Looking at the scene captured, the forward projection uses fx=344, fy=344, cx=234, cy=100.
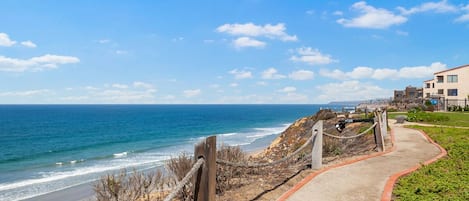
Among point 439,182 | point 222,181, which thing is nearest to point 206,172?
point 222,181

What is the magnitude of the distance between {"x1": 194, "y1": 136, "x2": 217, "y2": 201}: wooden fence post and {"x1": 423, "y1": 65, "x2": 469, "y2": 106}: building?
179 ft

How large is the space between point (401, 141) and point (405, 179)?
23.9 ft

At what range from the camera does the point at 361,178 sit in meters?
7.21

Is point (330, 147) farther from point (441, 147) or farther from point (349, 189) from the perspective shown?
point (349, 189)

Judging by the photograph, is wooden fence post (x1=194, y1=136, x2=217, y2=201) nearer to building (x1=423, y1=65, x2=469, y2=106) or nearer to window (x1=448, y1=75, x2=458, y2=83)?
building (x1=423, y1=65, x2=469, y2=106)

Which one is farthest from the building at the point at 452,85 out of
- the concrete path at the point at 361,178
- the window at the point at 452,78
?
the concrete path at the point at 361,178

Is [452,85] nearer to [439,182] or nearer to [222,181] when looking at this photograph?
[439,182]

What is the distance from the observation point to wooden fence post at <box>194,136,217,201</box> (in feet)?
13.8

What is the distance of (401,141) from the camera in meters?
13.5

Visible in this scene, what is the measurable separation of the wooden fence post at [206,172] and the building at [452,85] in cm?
5466

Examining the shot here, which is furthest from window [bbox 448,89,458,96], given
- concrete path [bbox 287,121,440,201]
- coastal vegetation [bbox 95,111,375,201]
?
coastal vegetation [bbox 95,111,375,201]

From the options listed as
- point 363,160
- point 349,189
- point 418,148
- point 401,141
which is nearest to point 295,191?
point 349,189

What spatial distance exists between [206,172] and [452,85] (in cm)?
6014

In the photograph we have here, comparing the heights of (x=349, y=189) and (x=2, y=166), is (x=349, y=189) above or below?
above
